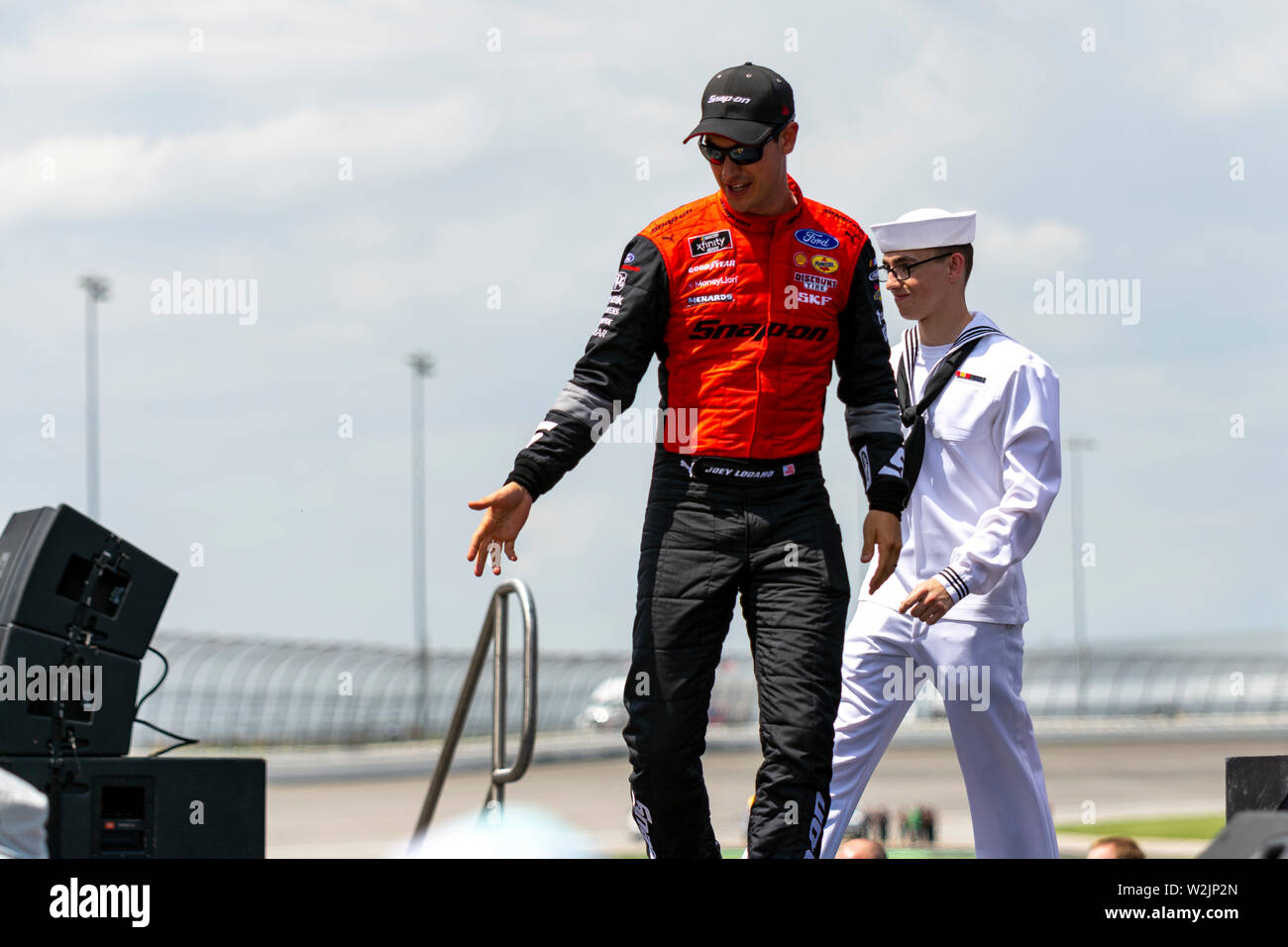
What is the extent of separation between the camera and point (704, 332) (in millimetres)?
4000

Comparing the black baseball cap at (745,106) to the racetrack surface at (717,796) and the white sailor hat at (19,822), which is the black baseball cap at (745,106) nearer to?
the white sailor hat at (19,822)

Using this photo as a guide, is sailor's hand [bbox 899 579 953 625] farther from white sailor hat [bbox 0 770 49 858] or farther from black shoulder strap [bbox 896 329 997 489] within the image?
white sailor hat [bbox 0 770 49 858]

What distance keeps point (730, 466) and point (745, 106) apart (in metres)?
0.90

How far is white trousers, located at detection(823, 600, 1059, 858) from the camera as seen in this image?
4.55m

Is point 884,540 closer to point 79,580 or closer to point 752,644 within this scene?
point 752,644

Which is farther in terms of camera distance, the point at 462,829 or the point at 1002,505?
the point at 462,829

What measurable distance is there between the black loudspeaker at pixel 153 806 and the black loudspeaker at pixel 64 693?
0.10 meters

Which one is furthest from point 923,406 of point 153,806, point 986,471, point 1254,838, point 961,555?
point 153,806

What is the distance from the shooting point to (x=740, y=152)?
12.8 feet

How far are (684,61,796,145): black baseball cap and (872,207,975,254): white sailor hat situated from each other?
975mm

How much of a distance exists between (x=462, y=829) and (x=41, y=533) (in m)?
2.15

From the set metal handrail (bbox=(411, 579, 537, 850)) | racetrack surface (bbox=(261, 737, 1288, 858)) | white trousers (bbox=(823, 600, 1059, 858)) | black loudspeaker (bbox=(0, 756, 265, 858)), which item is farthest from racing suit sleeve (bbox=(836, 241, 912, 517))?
racetrack surface (bbox=(261, 737, 1288, 858))
